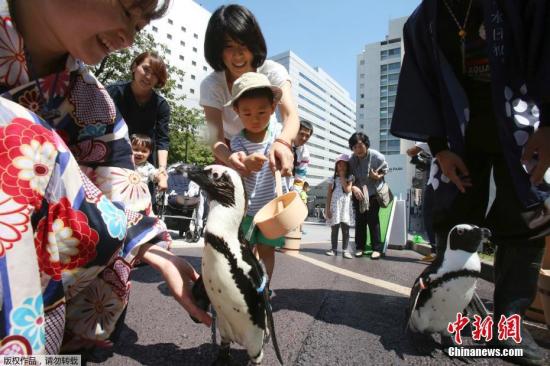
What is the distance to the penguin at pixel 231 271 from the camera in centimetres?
116

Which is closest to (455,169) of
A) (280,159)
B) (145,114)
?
(280,159)

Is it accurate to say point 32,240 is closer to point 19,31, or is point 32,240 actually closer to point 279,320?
point 19,31

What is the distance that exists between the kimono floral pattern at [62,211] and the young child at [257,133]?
73 cm

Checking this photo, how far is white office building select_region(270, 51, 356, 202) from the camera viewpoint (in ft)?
255

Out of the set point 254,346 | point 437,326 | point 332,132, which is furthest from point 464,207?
point 332,132

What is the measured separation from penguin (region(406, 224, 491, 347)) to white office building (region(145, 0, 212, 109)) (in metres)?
52.8

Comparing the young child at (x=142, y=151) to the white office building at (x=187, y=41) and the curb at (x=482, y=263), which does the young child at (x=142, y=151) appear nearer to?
the curb at (x=482, y=263)

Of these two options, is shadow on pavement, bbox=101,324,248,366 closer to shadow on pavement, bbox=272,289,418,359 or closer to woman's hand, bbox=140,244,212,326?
woman's hand, bbox=140,244,212,326

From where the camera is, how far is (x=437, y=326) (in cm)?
147

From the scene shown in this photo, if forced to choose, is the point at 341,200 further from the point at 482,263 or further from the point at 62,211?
the point at 62,211

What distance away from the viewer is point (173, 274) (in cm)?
110

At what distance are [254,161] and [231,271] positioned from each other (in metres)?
0.54

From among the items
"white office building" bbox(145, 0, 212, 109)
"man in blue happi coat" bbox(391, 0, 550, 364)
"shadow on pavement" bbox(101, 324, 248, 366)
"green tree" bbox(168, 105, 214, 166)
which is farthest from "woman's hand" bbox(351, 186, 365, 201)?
"white office building" bbox(145, 0, 212, 109)

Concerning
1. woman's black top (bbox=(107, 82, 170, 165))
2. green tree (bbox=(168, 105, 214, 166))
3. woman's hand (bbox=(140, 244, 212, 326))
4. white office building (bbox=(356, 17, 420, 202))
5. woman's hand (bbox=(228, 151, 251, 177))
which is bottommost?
woman's hand (bbox=(140, 244, 212, 326))
